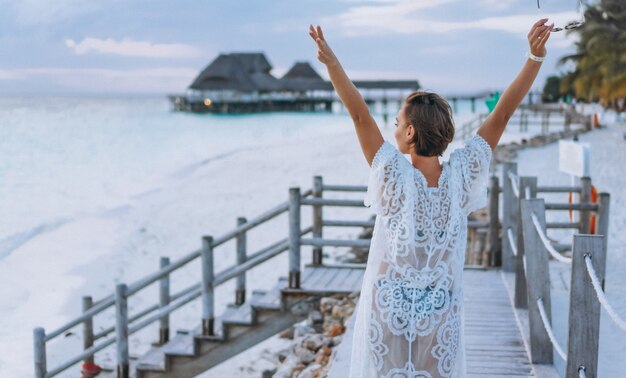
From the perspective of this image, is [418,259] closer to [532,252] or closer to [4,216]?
[532,252]

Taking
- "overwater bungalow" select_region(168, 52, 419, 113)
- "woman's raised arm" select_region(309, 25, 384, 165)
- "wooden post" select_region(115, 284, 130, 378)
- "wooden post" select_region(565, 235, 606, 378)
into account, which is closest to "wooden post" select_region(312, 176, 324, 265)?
"wooden post" select_region(115, 284, 130, 378)

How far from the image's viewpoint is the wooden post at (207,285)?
6.25 m

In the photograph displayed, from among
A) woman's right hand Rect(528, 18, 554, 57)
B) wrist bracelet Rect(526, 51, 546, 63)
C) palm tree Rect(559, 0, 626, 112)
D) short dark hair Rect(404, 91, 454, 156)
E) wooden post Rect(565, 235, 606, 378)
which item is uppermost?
palm tree Rect(559, 0, 626, 112)

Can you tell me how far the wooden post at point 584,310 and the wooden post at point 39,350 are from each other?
15.2ft

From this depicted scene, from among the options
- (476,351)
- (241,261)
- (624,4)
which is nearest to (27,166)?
(624,4)

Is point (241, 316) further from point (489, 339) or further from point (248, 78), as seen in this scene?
point (248, 78)

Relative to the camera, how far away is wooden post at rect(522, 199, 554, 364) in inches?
170

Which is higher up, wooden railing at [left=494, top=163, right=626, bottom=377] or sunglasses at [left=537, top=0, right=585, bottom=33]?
sunglasses at [left=537, top=0, right=585, bottom=33]

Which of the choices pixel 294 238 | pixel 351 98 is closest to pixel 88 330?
pixel 294 238

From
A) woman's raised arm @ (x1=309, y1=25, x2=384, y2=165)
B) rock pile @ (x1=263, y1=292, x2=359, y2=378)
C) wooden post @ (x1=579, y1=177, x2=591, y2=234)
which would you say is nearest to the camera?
woman's raised arm @ (x1=309, y1=25, x2=384, y2=165)

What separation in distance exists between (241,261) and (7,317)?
6.99 m

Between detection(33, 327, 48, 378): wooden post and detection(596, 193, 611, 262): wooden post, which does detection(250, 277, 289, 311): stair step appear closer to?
detection(33, 327, 48, 378): wooden post

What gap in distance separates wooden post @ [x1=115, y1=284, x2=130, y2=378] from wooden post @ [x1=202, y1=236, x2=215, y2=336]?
672 mm

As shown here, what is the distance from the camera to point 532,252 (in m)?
4.36
